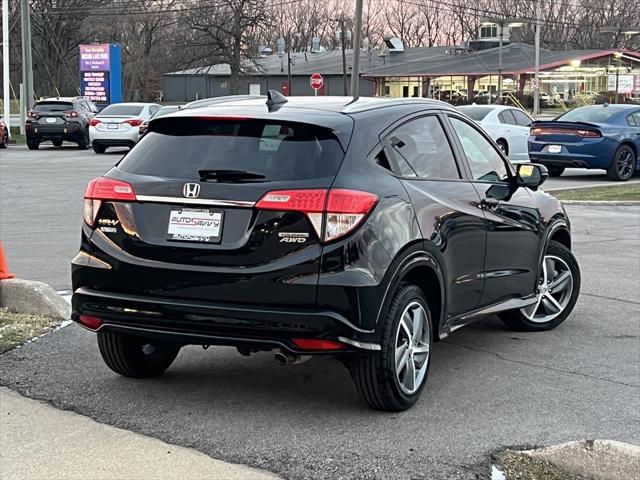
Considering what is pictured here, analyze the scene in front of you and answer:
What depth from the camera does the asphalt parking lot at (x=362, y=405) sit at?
454 cm

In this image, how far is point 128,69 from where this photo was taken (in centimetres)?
8512

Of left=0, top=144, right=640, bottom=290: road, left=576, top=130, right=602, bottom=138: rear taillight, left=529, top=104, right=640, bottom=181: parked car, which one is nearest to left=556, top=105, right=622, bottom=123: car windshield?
left=529, top=104, right=640, bottom=181: parked car

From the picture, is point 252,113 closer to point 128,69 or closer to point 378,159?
point 378,159

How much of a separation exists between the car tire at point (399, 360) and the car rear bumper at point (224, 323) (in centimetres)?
15

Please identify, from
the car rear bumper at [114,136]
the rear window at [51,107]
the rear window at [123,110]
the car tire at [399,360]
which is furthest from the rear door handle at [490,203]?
the rear window at [51,107]

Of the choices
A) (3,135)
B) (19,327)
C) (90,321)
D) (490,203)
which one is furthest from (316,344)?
(3,135)

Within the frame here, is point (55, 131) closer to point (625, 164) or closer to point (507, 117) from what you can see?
point (507, 117)

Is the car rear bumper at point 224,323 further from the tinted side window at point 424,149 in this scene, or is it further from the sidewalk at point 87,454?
the tinted side window at point 424,149

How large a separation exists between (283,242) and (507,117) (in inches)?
782

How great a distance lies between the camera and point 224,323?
473 centimetres

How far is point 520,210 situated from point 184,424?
9.81 ft

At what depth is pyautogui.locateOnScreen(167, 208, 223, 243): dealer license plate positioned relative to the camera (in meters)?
4.82

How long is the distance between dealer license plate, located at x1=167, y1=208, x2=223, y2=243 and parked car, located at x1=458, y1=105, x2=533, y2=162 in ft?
60.9

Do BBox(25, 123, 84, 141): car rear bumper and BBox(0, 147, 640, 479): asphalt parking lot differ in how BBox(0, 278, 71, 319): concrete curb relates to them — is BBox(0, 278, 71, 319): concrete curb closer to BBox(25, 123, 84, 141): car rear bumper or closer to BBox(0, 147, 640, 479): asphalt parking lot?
BBox(0, 147, 640, 479): asphalt parking lot
